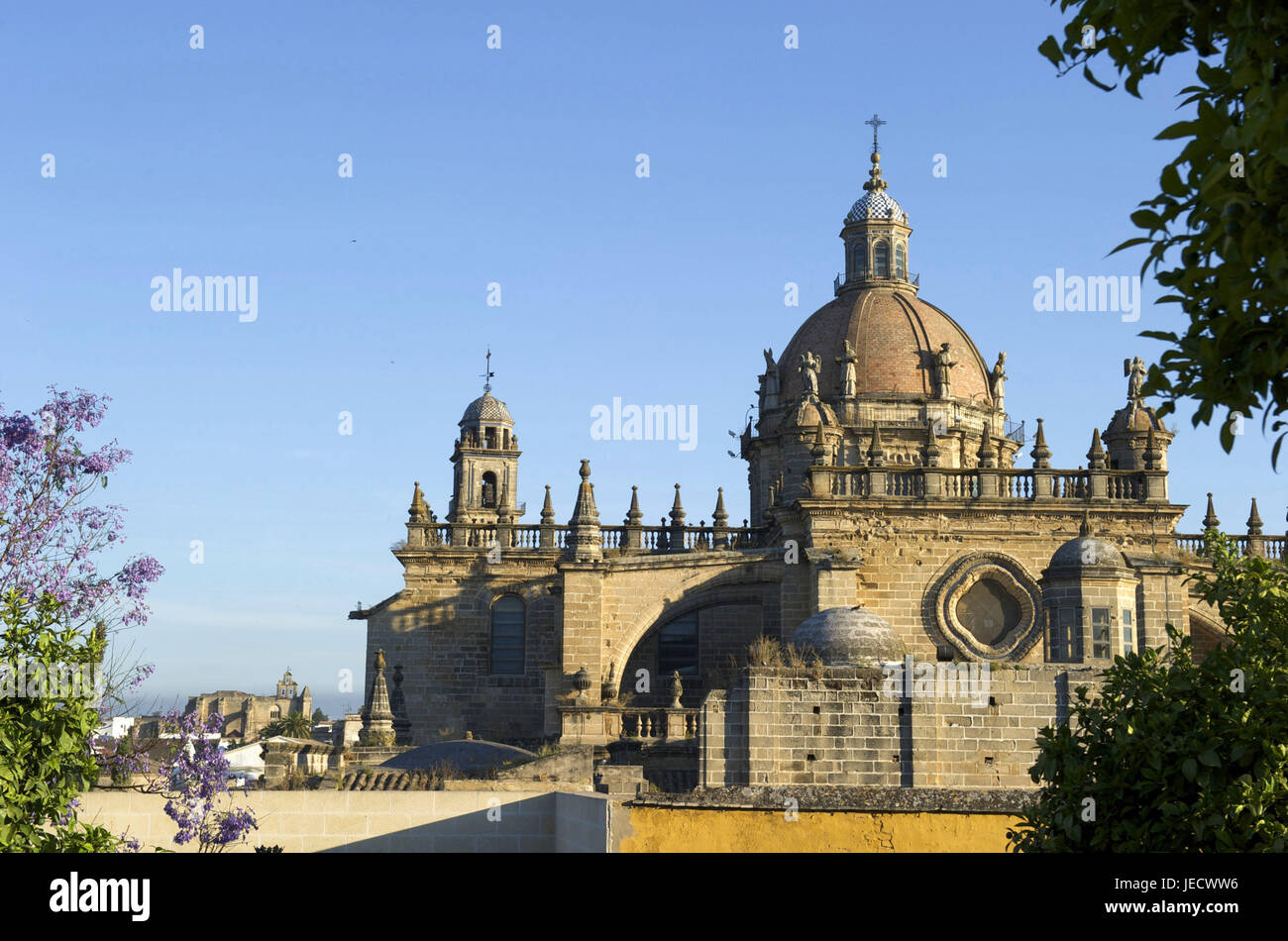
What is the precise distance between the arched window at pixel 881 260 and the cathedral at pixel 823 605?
5.41 metres

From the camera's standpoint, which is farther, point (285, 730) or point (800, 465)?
point (285, 730)

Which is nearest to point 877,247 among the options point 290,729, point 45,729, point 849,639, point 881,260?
point 881,260

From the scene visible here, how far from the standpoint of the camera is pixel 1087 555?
2948 cm

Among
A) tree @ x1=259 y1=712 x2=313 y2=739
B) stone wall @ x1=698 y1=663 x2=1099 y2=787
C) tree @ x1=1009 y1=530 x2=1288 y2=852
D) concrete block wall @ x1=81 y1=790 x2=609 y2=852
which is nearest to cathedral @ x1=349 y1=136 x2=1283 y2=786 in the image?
stone wall @ x1=698 y1=663 x2=1099 y2=787

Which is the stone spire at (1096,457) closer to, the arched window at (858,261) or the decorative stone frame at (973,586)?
the decorative stone frame at (973,586)

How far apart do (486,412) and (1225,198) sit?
165 ft

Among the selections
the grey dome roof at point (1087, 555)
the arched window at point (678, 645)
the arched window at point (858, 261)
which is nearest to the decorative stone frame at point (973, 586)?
the grey dome roof at point (1087, 555)

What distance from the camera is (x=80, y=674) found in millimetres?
10102

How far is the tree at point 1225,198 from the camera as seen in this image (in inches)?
217

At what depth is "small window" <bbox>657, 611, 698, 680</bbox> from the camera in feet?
130

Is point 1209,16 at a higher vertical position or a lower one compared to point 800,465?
lower

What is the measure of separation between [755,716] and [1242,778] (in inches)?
616
